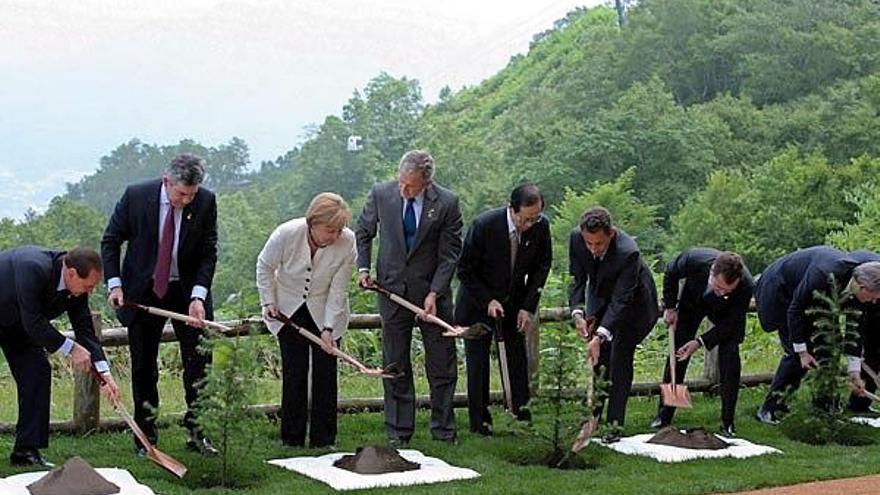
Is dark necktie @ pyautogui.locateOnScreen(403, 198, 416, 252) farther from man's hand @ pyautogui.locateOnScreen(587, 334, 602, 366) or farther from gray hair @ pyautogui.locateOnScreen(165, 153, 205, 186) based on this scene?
gray hair @ pyautogui.locateOnScreen(165, 153, 205, 186)

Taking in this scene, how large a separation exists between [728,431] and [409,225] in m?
2.53

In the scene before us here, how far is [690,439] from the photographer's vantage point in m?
8.14

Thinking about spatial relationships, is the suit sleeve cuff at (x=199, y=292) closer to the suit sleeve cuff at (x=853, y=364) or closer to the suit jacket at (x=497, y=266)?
the suit jacket at (x=497, y=266)

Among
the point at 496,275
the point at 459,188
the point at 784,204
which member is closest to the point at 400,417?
the point at 496,275

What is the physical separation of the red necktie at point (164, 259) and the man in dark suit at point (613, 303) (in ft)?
7.74

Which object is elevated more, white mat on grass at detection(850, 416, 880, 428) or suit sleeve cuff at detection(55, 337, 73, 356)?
suit sleeve cuff at detection(55, 337, 73, 356)

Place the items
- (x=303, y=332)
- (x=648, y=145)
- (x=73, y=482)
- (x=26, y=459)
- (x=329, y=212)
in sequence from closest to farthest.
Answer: (x=73, y=482)
(x=26, y=459)
(x=329, y=212)
(x=303, y=332)
(x=648, y=145)

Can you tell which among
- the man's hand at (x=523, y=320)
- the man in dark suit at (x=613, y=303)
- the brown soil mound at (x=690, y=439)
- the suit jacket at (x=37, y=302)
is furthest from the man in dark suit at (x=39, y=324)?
the brown soil mound at (x=690, y=439)

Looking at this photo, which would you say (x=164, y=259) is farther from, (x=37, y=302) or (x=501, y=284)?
(x=501, y=284)

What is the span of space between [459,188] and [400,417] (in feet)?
93.6

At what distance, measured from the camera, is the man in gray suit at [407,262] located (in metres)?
7.93

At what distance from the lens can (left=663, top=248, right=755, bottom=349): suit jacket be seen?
27.8 feet

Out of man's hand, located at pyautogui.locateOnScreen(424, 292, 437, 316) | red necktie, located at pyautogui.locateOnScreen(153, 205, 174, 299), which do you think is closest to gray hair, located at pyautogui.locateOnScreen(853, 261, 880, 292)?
man's hand, located at pyautogui.locateOnScreen(424, 292, 437, 316)

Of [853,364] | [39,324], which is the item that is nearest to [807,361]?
[853,364]
